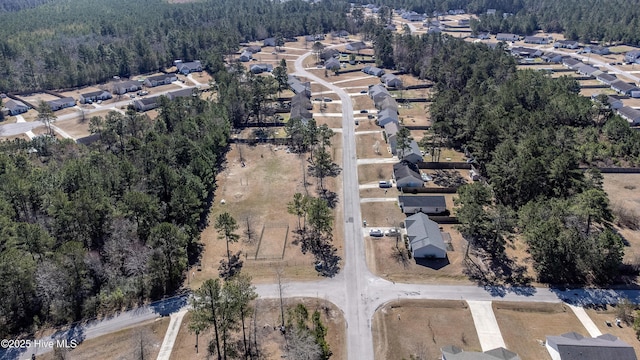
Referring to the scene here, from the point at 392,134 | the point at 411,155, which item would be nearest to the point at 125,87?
the point at 392,134

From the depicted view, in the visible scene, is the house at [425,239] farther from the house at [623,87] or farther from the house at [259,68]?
the house at [259,68]

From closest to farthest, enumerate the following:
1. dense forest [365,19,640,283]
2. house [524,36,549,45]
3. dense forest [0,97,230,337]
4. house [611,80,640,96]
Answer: dense forest [0,97,230,337] < dense forest [365,19,640,283] < house [611,80,640,96] < house [524,36,549,45]

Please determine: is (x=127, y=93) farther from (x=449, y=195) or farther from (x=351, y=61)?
(x=449, y=195)

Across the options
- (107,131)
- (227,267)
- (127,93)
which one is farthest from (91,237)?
(127,93)

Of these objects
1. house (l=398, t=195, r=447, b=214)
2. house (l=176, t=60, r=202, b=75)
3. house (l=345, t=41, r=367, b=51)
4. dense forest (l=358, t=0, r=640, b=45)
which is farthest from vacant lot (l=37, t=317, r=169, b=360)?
dense forest (l=358, t=0, r=640, b=45)

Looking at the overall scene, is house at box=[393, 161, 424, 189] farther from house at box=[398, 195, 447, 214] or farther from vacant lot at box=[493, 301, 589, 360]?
vacant lot at box=[493, 301, 589, 360]

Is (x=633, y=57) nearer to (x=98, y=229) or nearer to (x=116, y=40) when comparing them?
(x=98, y=229)
